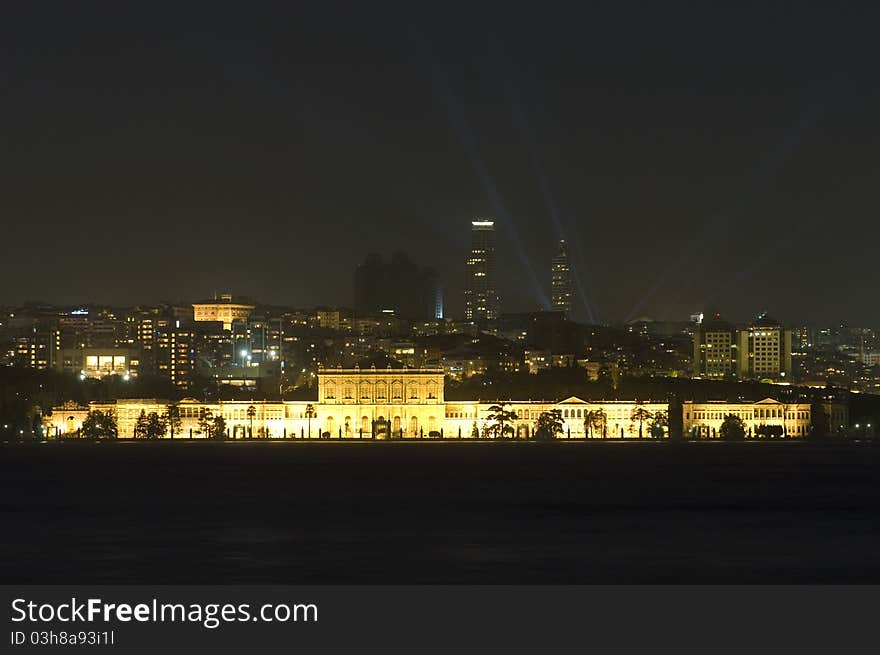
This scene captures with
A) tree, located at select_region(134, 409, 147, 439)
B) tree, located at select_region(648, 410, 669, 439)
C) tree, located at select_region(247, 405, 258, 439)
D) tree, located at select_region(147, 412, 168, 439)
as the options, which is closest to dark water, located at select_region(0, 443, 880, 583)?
tree, located at select_region(147, 412, 168, 439)

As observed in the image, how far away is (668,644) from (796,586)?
33.0 feet

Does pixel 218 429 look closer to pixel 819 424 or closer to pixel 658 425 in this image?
pixel 658 425

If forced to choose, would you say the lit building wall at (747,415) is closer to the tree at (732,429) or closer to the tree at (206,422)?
the tree at (732,429)

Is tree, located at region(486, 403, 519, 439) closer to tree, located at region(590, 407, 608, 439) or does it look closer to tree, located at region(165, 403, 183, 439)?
tree, located at region(590, 407, 608, 439)

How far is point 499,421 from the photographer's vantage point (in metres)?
138

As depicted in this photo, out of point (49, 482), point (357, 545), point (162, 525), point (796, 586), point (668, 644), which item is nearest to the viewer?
point (668, 644)

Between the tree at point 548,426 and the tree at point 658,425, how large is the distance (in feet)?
23.8

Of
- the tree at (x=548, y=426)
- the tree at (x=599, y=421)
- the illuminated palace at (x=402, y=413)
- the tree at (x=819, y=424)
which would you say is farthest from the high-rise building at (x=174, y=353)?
the tree at (x=819, y=424)

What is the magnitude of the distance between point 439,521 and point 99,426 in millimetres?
86987

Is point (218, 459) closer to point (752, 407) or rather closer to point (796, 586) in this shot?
point (752, 407)

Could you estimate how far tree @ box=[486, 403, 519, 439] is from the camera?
5394 inches

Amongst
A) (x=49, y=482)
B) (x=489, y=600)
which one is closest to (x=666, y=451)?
(x=49, y=482)

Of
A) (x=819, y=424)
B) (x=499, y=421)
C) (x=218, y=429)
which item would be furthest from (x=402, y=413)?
(x=819, y=424)

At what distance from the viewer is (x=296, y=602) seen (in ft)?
102
